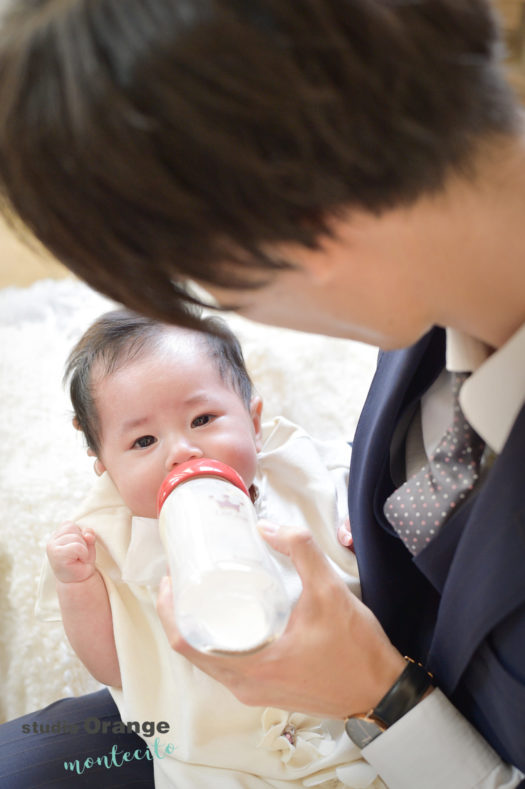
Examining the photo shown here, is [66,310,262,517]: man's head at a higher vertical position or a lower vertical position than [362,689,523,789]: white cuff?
higher

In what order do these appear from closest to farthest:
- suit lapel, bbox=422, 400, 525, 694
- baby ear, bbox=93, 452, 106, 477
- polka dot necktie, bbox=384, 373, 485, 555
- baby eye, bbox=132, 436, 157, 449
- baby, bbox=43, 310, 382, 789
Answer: suit lapel, bbox=422, 400, 525, 694 < polka dot necktie, bbox=384, 373, 485, 555 < baby, bbox=43, 310, 382, 789 < baby eye, bbox=132, 436, 157, 449 < baby ear, bbox=93, 452, 106, 477

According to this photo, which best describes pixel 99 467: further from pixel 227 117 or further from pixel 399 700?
pixel 227 117

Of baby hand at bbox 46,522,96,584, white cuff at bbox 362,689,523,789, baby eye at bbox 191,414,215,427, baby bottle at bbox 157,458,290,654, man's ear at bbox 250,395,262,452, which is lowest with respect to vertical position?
white cuff at bbox 362,689,523,789

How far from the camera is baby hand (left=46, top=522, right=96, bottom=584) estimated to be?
1178mm

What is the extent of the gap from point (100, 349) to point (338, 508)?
1.64ft

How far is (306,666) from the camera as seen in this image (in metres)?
0.88

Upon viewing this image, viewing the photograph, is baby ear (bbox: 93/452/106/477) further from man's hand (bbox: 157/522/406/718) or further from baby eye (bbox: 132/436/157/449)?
man's hand (bbox: 157/522/406/718)

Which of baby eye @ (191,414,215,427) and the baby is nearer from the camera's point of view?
the baby

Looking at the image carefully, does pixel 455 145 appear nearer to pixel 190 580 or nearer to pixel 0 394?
pixel 190 580

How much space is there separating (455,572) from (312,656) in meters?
0.19

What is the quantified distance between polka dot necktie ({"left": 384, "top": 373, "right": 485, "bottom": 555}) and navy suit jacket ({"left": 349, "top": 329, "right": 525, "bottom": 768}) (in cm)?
2

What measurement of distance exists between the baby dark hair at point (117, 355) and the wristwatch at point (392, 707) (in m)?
0.57

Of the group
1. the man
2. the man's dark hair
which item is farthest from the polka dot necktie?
the man's dark hair

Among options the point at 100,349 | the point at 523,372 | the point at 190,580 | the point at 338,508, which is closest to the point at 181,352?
the point at 100,349
